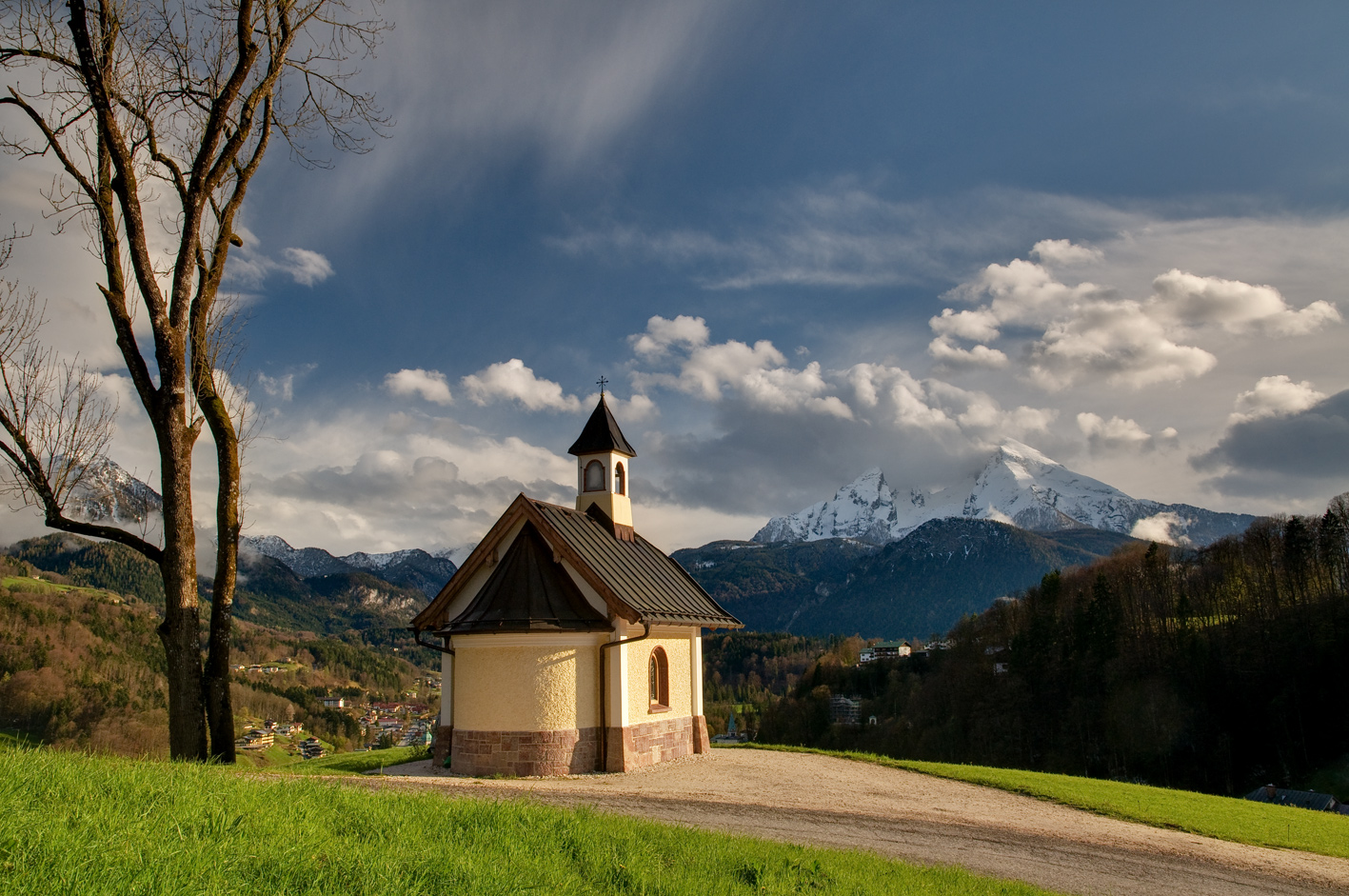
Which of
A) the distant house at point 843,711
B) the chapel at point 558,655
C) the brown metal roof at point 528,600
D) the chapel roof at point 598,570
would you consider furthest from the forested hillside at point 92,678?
the distant house at point 843,711

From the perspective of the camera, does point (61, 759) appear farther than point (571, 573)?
No

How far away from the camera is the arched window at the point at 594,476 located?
23562 millimetres

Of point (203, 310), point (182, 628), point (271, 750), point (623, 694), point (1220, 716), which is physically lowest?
point (271, 750)

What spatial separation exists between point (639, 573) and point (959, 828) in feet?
34.6

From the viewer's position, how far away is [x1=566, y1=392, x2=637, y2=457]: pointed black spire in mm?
23375

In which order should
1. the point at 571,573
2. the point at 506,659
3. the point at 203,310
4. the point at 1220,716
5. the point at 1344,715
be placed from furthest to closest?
the point at 1220,716 → the point at 1344,715 → the point at 571,573 → the point at 506,659 → the point at 203,310

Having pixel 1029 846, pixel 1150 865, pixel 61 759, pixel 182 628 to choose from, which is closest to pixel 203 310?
pixel 182 628

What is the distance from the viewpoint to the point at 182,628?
10.8 meters

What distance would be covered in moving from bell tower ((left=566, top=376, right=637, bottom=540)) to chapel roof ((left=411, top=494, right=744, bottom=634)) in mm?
697

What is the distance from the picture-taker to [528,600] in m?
18.0

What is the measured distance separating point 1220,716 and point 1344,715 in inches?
268

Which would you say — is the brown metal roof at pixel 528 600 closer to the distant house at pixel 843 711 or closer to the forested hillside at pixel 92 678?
the forested hillside at pixel 92 678

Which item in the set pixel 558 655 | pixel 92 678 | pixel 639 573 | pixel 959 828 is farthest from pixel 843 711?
pixel 92 678

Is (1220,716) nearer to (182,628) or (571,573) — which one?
(571,573)
